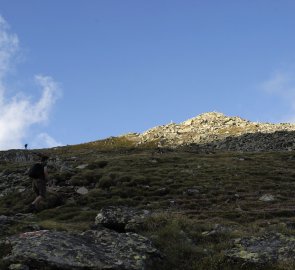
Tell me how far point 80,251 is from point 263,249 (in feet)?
18.2

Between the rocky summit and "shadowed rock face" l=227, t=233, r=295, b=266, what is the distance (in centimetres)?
5598

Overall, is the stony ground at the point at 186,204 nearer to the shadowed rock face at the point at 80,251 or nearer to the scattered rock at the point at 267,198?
the scattered rock at the point at 267,198

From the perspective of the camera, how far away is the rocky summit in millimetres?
78812

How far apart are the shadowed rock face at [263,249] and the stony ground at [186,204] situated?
29 mm

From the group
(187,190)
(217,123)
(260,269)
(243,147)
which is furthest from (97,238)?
(217,123)

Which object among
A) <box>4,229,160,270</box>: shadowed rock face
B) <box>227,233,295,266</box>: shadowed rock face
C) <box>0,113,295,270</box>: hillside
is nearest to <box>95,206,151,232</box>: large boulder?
<box>0,113,295,270</box>: hillside

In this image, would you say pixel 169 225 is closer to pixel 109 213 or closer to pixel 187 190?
pixel 109 213

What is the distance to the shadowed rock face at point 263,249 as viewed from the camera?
14.1 metres

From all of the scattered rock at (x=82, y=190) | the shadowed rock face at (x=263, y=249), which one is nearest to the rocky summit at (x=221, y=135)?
the scattered rock at (x=82, y=190)

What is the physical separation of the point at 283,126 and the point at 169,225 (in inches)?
3246

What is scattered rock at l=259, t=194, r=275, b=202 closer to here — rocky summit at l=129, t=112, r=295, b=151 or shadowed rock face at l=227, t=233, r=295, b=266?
shadowed rock face at l=227, t=233, r=295, b=266

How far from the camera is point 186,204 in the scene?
29047 mm

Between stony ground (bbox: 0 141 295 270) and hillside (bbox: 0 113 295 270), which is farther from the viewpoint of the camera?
stony ground (bbox: 0 141 295 270)

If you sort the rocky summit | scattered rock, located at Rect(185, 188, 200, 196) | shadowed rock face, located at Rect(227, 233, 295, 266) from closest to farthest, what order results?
1. shadowed rock face, located at Rect(227, 233, 295, 266)
2. scattered rock, located at Rect(185, 188, 200, 196)
3. the rocky summit
